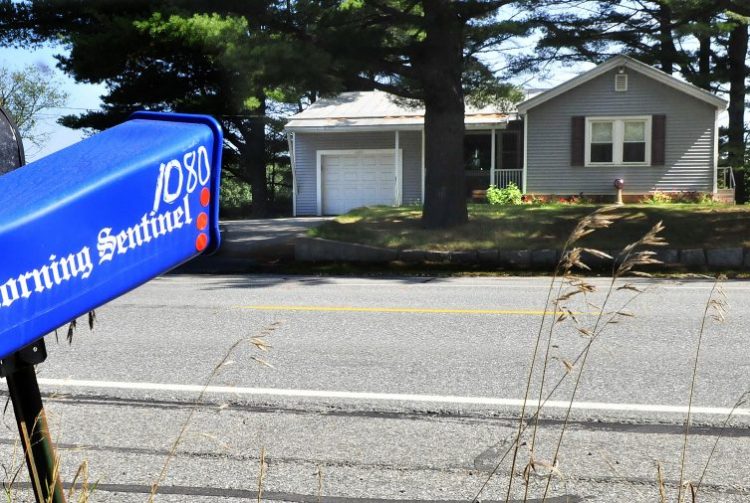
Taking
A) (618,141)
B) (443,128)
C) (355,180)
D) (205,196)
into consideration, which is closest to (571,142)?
(618,141)

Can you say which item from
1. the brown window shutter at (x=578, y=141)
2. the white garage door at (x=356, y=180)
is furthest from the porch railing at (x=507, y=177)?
the white garage door at (x=356, y=180)

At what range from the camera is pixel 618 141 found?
26.4 meters

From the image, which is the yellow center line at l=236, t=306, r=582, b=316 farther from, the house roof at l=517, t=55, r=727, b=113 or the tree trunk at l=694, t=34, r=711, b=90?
the tree trunk at l=694, t=34, r=711, b=90

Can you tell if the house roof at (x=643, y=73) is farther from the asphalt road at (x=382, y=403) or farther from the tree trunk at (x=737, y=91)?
the asphalt road at (x=382, y=403)

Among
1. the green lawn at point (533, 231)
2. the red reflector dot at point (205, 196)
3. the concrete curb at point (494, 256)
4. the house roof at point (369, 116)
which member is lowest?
the concrete curb at point (494, 256)

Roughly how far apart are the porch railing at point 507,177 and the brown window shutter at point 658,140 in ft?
13.8

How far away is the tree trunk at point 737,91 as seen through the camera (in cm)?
2766

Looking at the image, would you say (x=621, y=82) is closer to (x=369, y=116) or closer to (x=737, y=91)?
(x=737, y=91)

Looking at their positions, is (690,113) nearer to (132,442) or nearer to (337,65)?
(337,65)

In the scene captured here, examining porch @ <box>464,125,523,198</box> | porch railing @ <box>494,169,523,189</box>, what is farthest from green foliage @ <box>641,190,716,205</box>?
porch @ <box>464,125,523,198</box>

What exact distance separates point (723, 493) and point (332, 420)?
2114mm

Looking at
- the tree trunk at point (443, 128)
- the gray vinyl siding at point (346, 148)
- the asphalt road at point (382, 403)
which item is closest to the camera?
the asphalt road at point (382, 403)

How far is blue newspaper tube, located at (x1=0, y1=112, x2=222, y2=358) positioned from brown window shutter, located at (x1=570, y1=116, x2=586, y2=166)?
26304 mm

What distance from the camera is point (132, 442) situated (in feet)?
14.6
